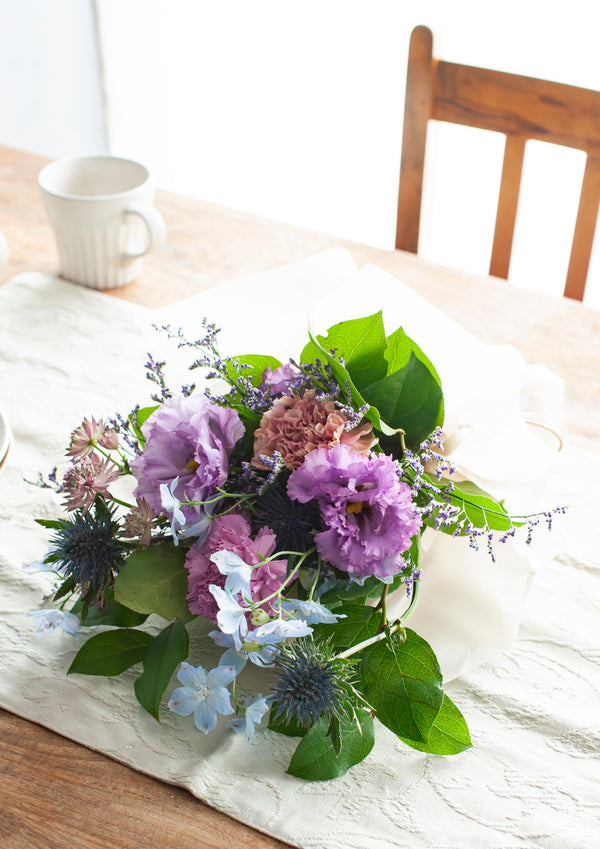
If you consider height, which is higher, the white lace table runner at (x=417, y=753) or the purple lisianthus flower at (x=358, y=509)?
the purple lisianthus flower at (x=358, y=509)

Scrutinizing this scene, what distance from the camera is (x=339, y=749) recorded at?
0.53 meters

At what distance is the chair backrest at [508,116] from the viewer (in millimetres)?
1083

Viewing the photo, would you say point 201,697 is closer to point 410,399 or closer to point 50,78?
point 410,399

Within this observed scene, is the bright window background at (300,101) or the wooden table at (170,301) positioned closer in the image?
the wooden table at (170,301)

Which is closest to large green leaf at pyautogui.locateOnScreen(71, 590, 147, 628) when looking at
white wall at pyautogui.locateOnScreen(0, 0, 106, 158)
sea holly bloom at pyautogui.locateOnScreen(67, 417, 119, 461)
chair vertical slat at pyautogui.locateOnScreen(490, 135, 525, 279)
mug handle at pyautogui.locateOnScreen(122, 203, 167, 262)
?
sea holly bloom at pyautogui.locateOnScreen(67, 417, 119, 461)

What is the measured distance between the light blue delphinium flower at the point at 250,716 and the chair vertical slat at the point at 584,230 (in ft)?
2.68

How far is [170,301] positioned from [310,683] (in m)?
0.62

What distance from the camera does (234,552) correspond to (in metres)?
0.52

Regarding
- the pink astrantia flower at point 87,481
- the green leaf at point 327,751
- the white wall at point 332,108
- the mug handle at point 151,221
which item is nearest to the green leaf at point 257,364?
the pink astrantia flower at point 87,481

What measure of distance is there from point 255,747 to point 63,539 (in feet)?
0.62

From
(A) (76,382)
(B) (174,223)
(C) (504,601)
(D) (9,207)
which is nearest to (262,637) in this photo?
(C) (504,601)

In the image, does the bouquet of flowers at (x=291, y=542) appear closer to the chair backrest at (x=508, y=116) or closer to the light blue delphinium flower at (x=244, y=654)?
the light blue delphinium flower at (x=244, y=654)

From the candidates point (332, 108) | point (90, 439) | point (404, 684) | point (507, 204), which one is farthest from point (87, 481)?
point (332, 108)

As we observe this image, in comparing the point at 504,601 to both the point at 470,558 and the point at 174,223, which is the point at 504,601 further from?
the point at 174,223
